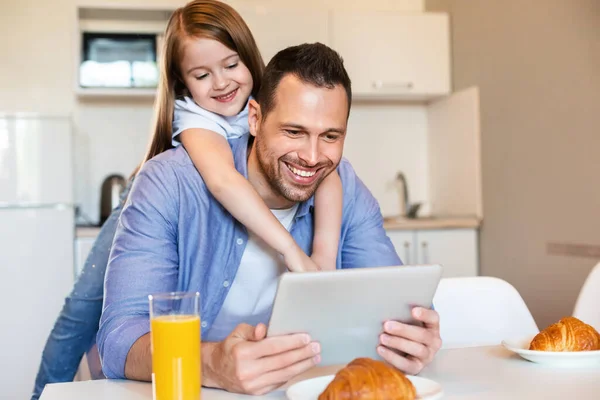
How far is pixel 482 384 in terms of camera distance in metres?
1.08

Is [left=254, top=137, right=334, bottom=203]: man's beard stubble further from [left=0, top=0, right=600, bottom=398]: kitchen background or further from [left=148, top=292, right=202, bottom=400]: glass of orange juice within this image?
[left=0, top=0, right=600, bottom=398]: kitchen background

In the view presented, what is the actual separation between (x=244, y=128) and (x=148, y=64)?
1.97m

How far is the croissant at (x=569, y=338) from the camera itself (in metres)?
1.18

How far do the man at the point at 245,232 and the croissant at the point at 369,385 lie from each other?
0.82ft

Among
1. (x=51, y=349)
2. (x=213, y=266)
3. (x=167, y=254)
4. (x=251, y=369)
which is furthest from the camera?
(x=51, y=349)

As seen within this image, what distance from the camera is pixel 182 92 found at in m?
1.88

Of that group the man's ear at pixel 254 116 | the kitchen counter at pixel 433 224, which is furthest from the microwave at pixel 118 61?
the man's ear at pixel 254 116

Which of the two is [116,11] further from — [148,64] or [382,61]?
[382,61]

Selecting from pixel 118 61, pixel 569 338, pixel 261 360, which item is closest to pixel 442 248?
pixel 118 61

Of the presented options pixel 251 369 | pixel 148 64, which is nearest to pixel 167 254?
pixel 251 369

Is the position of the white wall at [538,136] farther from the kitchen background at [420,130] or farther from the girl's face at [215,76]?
the girl's face at [215,76]

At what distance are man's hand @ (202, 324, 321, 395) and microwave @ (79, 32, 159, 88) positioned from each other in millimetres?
2704

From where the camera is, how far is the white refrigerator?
10.4 feet

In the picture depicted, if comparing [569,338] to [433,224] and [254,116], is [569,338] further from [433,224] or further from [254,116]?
[433,224]
